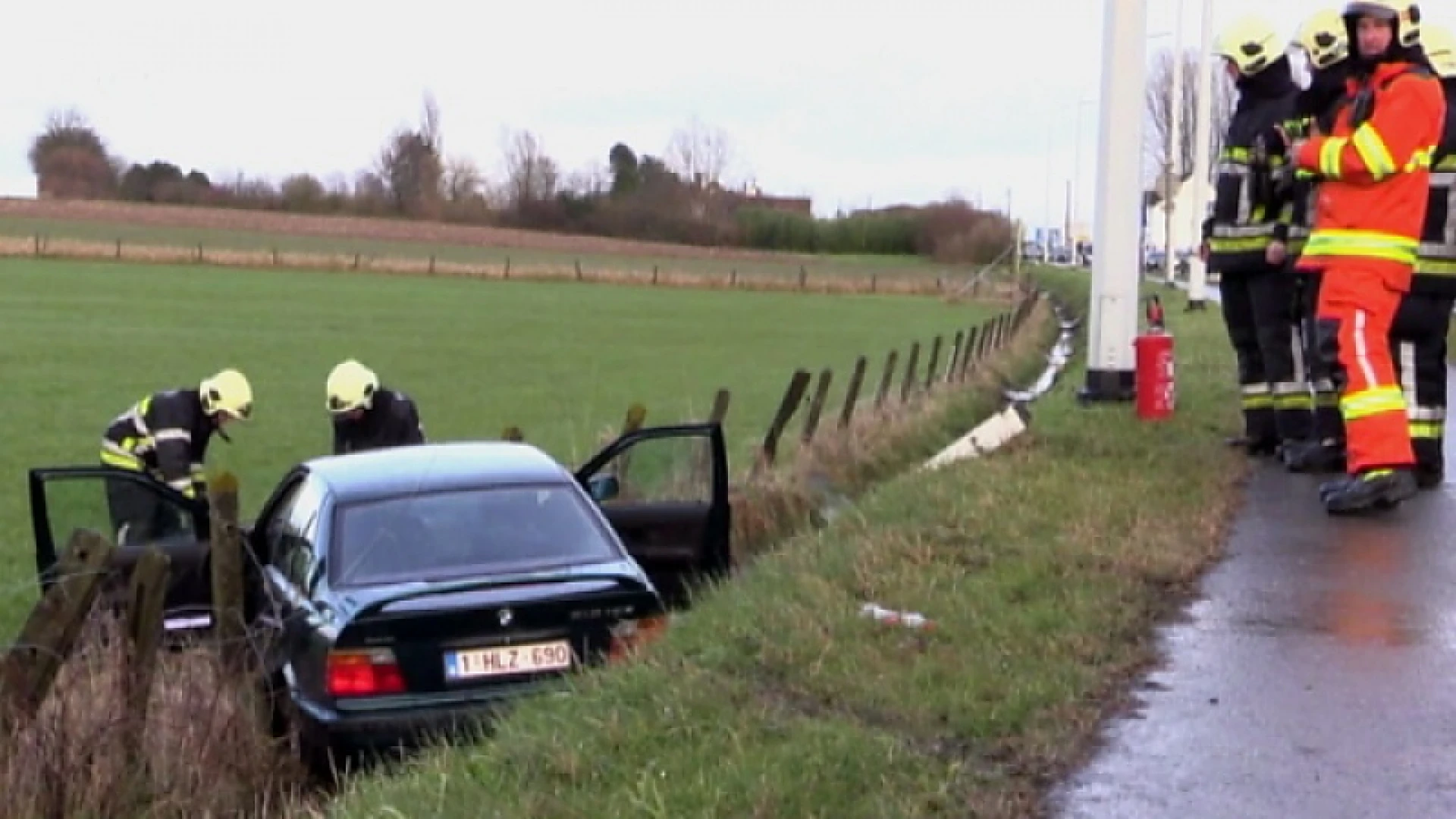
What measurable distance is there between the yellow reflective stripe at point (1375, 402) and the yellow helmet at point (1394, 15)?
1.45 m

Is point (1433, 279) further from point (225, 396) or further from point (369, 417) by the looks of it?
point (225, 396)

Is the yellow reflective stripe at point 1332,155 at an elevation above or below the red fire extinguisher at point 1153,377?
above

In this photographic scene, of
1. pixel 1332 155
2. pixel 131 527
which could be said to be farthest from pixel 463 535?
pixel 1332 155

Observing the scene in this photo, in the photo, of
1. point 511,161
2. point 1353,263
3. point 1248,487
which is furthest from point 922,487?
point 511,161

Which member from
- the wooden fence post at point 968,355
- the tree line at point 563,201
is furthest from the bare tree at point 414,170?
the wooden fence post at point 968,355

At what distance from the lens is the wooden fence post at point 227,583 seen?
7.55 meters

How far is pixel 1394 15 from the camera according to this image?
803 centimetres

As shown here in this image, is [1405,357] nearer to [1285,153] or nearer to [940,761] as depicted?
[1285,153]

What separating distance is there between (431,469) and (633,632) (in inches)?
57.7

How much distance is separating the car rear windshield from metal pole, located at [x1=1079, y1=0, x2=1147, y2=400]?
538 centimetres

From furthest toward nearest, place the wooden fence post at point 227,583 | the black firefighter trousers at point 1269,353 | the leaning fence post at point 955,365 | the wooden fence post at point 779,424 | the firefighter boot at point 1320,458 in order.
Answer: the leaning fence post at point 955,365
the wooden fence post at point 779,424
the black firefighter trousers at point 1269,353
the firefighter boot at point 1320,458
the wooden fence post at point 227,583

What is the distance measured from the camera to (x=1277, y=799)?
4.39 metres

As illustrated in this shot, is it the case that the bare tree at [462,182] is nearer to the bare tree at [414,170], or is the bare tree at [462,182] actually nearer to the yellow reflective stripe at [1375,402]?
the bare tree at [414,170]

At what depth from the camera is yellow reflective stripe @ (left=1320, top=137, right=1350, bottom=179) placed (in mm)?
8117
